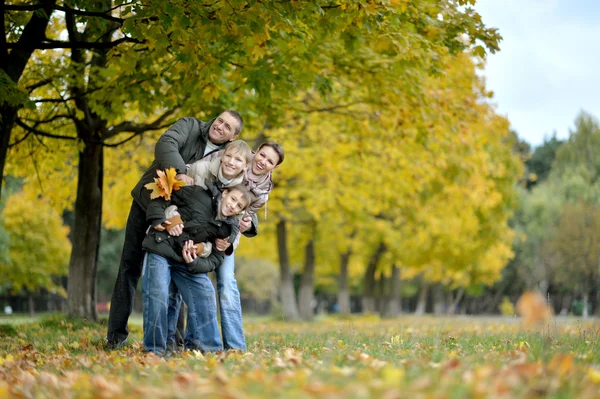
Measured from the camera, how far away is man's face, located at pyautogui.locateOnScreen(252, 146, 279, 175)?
622 cm

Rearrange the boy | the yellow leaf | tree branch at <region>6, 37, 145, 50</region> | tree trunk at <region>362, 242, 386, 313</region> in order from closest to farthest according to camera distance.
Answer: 1. the yellow leaf
2. the boy
3. tree branch at <region>6, 37, 145, 50</region>
4. tree trunk at <region>362, 242, 386, 313</region>

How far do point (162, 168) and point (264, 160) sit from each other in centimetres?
89

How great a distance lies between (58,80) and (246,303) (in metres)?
51.3

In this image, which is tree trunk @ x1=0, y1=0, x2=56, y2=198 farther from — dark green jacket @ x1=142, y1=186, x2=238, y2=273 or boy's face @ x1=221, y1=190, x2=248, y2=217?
boy's face @ x1=221, y1=190, x2=248, y2=217

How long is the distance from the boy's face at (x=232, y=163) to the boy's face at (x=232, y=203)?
16 centimetres

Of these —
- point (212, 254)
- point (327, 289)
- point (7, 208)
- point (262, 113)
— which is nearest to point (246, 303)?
point (327, 289)

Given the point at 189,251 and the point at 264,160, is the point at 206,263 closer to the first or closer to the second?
the point at 189,251

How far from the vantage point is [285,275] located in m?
24.3

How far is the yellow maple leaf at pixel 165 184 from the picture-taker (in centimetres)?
575

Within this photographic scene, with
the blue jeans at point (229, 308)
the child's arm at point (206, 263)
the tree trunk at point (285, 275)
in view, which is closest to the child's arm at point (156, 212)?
the child's arm at point (206, 263)

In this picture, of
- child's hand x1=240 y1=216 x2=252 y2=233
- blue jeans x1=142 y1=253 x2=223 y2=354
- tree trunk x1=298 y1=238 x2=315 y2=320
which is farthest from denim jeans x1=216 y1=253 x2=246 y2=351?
tree trunk x1=298 y1=238 x2=315 y2=320

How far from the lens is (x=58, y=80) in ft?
A: 34.8

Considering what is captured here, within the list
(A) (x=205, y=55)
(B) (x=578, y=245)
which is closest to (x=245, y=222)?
(A) (x=205, y=55)

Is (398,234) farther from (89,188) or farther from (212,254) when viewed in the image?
(212,254)
